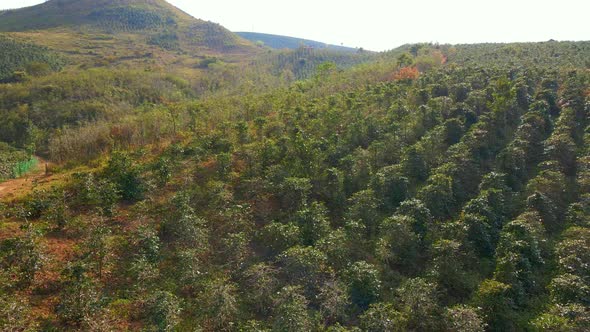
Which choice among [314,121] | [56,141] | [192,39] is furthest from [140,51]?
[314,121]

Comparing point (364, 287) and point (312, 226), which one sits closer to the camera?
point (364, 287)

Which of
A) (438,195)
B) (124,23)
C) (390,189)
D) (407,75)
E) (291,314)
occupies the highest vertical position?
(124,23)

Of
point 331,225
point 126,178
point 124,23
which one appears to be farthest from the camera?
point 124,23

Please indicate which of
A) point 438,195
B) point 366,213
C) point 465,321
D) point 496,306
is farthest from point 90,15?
point 465,321

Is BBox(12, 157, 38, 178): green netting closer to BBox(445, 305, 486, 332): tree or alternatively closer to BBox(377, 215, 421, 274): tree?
BBox(377, 215, 421, 274): tree

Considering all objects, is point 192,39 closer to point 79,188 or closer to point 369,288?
point 79,188

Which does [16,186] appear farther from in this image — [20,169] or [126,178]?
[126,178]

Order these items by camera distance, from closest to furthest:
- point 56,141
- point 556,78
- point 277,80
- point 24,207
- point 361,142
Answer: point 24,207
point 361,142
point 56,141
point 556,78
point 277,80

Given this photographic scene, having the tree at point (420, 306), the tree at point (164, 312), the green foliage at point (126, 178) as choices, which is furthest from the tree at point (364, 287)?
the green foliage at point (126, 178)
